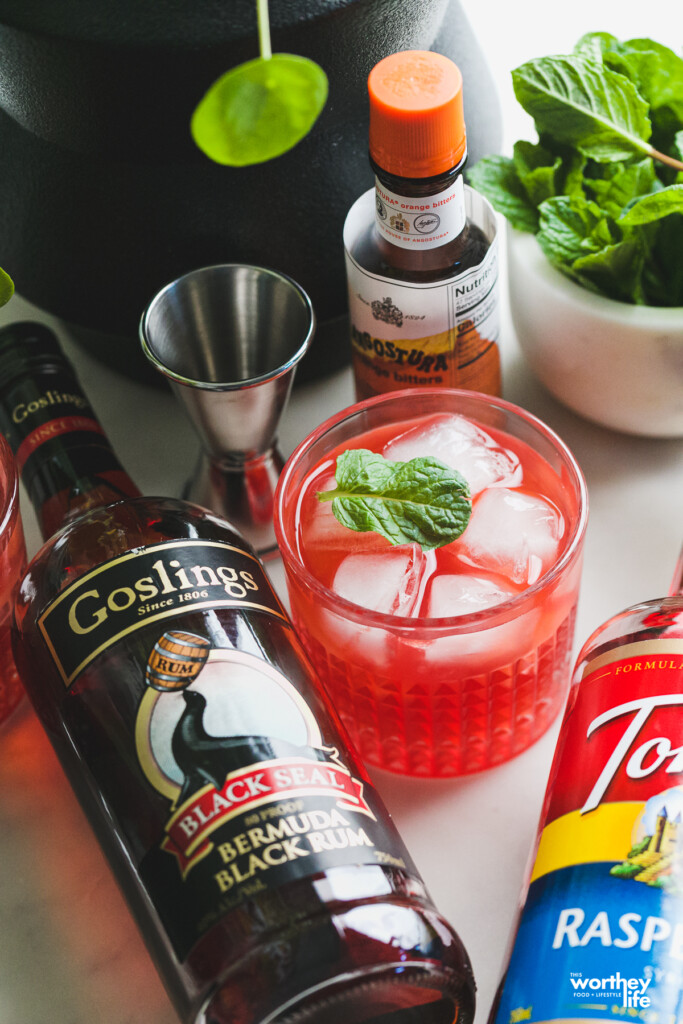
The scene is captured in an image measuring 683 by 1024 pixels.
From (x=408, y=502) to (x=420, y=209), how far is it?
215 millimetres

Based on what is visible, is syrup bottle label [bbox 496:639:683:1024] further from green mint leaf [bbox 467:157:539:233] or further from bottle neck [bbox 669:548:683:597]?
green mint leaf [bbox 467:157:539:233]

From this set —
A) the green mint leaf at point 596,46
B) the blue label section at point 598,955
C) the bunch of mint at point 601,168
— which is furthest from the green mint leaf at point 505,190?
the blue label section at point 598,955

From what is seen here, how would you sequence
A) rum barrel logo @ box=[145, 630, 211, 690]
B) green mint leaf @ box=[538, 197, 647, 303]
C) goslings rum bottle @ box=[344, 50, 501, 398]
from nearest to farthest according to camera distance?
rum barrel logo @ box=[145, 630, 211, 690] → goslings rum bottle @ box=[344, 50, 501, 398] → green mint leaf @ box=[538, 197, 647, 303]

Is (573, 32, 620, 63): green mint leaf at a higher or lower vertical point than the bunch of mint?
higher

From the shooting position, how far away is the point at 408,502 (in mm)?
725

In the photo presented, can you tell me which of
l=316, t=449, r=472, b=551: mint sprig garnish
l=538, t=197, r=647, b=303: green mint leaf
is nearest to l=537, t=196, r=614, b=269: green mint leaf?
l=538, t=197, r=647, b=303: green mint leaf

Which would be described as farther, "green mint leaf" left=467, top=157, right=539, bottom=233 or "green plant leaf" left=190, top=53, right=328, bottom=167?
"green mint leaf" left=467, top=157, right=539, bottom=233

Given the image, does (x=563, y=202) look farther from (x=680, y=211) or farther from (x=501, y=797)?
(x=501, y=797)

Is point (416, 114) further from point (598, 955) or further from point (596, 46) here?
point (598, 955)

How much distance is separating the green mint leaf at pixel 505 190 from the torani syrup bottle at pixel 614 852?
0.35 meters

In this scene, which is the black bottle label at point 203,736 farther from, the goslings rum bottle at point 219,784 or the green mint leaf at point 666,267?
the green mint leaf at point 666,267

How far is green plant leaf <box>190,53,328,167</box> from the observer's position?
50 cm

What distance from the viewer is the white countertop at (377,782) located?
722 mm

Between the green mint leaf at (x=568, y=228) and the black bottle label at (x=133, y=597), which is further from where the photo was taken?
the green mint leaf at (x=568, y=228)
